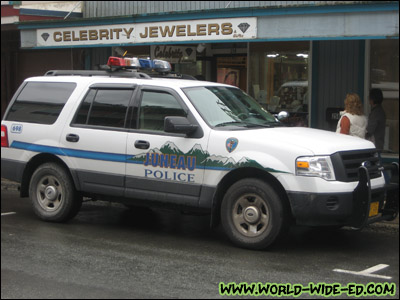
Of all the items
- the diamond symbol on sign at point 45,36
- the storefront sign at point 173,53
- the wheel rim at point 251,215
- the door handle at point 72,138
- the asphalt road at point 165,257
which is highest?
the diamond symbol on sign at point 45,36

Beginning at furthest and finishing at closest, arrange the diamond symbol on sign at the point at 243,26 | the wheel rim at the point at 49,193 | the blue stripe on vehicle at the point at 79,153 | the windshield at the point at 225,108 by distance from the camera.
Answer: the diamond symbol on sign at the point at 243,26 → the wheel rim at the point at 49,193 → the blue stripe on vehicle at the point at 79,153 → the windshield at the point at 225,108

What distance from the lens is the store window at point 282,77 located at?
13797 millimetres

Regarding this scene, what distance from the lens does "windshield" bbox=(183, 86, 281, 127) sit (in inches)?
333

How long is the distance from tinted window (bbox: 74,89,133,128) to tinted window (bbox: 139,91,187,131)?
0.82 feet

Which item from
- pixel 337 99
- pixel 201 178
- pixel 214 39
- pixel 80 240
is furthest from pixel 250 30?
pixel 80 240

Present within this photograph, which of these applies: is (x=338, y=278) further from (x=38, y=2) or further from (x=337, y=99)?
(x=38, y=2)

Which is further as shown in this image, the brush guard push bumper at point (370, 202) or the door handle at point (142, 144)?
the door handle at point (142, 144)

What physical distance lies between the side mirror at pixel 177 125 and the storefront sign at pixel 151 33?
377 cm

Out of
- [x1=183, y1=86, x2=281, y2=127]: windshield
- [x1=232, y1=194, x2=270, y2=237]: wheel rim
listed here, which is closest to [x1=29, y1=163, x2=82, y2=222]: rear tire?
[x1=183, y1=86, x2=281, y2=127]: windshield

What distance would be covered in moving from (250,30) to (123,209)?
11.7 feet

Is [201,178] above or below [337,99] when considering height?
below

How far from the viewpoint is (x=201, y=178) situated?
8.22 m

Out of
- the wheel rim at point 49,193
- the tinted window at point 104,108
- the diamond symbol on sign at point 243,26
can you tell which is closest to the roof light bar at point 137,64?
the tinted window at point 104,108

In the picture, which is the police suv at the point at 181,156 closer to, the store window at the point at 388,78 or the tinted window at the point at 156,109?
the tinted window at the point at 156,109
